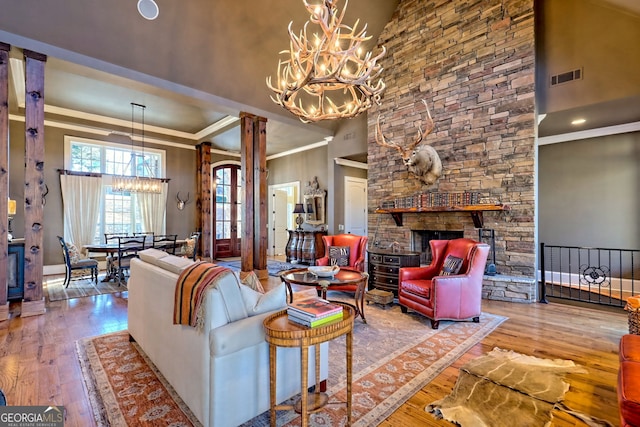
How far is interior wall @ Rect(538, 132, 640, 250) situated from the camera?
17.1 ft

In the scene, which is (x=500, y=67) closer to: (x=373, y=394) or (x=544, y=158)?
(x=544, y=158)

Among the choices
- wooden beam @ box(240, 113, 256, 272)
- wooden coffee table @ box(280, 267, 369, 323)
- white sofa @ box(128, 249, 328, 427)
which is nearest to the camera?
white sofa @ box(128, 249, 328, 427)

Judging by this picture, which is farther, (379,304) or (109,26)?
(379,304)

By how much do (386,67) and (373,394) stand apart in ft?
20.0

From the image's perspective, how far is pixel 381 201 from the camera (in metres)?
6.21

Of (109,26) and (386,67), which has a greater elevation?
(386,67)

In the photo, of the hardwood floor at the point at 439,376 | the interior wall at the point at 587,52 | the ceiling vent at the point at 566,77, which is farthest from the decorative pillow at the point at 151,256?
the ceiling vent at the point at 566,77

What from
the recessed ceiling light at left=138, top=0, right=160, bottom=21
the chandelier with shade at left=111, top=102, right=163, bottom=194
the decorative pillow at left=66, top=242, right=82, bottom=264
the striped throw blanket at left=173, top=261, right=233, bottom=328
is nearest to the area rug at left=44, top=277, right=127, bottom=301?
the decorative pillow at left=66, top=242, right=82, bottom=264

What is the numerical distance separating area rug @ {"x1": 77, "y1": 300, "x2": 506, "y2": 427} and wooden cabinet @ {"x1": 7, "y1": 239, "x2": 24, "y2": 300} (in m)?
2.15

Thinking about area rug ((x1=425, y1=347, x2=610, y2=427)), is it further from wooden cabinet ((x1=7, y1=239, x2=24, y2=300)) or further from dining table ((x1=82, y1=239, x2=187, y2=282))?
dining table ((x1=82, y1=239, x2=187, y2=282))

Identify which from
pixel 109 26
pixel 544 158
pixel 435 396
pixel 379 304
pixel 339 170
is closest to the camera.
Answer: pixel 435 396

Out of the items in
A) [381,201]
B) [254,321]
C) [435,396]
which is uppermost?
[381,201]

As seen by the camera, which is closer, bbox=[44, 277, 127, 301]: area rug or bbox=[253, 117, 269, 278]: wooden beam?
bbox=[44, 277, 127, 301]: area rug

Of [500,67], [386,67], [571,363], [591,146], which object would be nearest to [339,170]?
[386,67]
